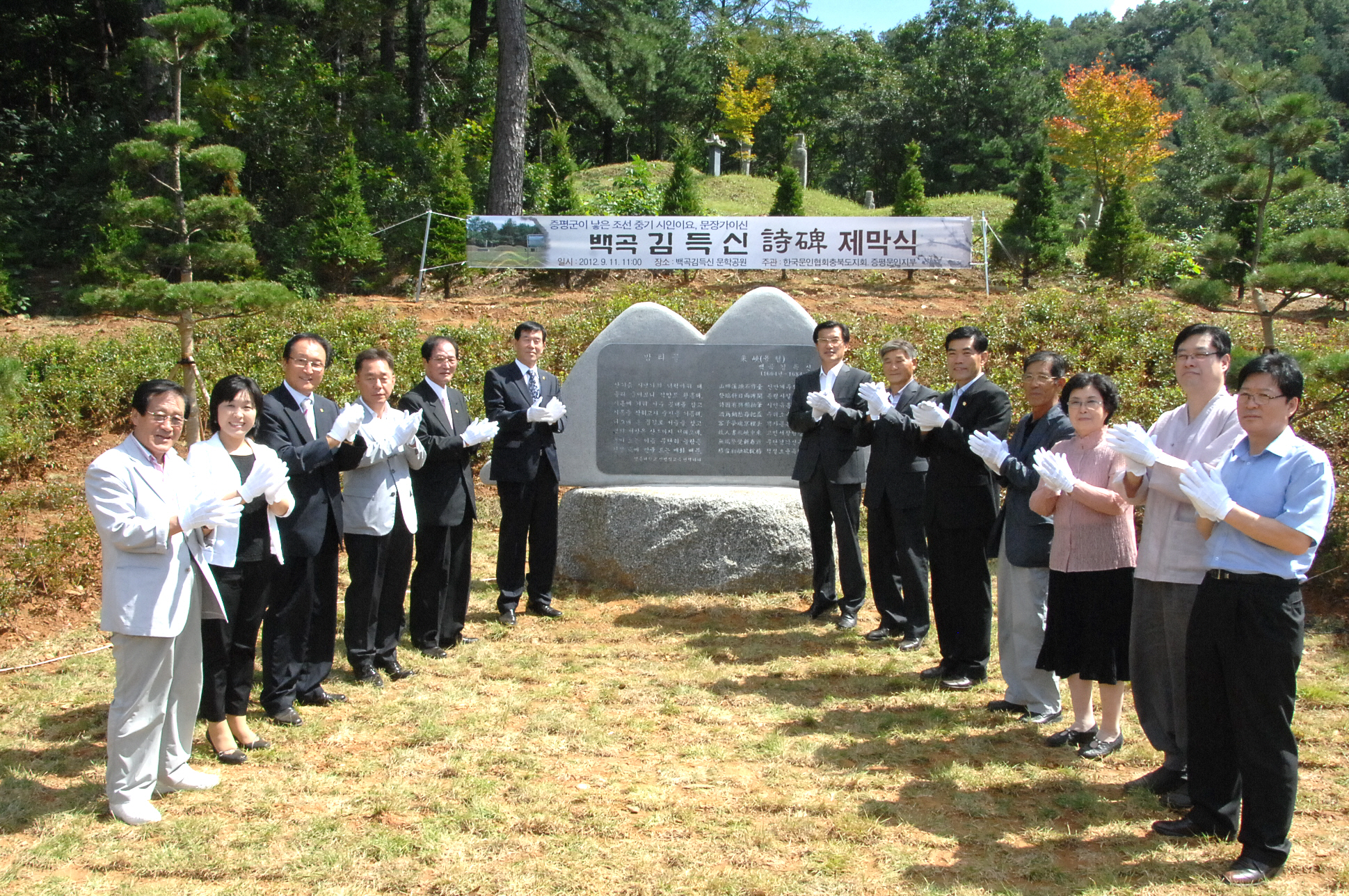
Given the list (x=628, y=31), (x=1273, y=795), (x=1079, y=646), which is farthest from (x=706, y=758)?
(x=628, y=31)

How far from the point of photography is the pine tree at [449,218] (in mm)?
12672

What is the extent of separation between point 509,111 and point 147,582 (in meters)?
11.3

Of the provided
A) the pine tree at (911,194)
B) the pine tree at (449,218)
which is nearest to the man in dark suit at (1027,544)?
the pine tree at (449,218)

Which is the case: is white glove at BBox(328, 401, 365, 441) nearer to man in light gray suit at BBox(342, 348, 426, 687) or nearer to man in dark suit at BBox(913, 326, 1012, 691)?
man in light gray suit at BBox(342, 348, 426, 687)

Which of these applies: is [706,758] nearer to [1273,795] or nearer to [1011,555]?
[1011,555]

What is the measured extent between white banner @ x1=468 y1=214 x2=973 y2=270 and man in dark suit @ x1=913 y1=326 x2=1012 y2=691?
672 cm

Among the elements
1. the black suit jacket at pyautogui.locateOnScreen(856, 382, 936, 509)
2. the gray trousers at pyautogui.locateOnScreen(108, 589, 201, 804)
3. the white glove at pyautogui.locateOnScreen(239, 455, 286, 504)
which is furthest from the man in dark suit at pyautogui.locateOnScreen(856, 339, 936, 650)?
the gray trousers at pyautogui.locateOnScreen(108, 589, 201, 804)

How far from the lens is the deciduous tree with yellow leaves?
26.8m

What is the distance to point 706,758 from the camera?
3633 millimetres

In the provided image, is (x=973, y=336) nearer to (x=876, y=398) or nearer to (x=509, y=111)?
(x=876, y=398)

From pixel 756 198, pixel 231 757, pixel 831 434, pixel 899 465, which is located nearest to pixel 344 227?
pixel 831 434

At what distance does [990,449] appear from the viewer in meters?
3.82

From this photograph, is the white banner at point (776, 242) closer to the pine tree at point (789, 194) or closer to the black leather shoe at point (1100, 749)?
the pine tree at point (789, 194)

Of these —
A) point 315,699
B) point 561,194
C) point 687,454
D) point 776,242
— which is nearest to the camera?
point 315,699
